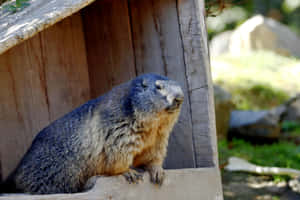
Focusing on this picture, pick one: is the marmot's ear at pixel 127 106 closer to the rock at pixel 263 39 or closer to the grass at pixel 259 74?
the grass at pixel 259 74

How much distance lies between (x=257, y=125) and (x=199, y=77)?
17.3ft

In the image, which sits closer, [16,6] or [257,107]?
[16,6]

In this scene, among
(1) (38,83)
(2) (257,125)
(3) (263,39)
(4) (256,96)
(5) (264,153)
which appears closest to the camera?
(1) (38,83)

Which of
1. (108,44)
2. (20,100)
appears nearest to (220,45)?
(108,44)

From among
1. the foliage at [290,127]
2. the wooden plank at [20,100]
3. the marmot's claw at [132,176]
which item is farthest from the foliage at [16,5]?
the foliage at [290,127]

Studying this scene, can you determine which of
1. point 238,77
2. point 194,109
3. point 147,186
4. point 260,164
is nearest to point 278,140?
point 260,164

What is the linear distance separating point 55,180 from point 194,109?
4.55 feet

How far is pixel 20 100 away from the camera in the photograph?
13.7 feet

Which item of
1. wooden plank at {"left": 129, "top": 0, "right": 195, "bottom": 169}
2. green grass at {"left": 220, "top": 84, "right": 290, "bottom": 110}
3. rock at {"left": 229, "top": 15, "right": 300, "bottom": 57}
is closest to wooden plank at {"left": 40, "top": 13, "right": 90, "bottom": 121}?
wooden plank at {"left": 129, "top": 0, "right": 195, "bottom": 169}

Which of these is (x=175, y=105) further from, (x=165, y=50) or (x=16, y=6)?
(x=16, y=6)

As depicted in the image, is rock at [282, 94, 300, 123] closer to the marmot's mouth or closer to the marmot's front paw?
the marmot's front paw

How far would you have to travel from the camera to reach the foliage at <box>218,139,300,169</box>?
713cm

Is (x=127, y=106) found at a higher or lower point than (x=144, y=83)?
lower

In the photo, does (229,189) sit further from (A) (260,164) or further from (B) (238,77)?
(B) (238,77)
